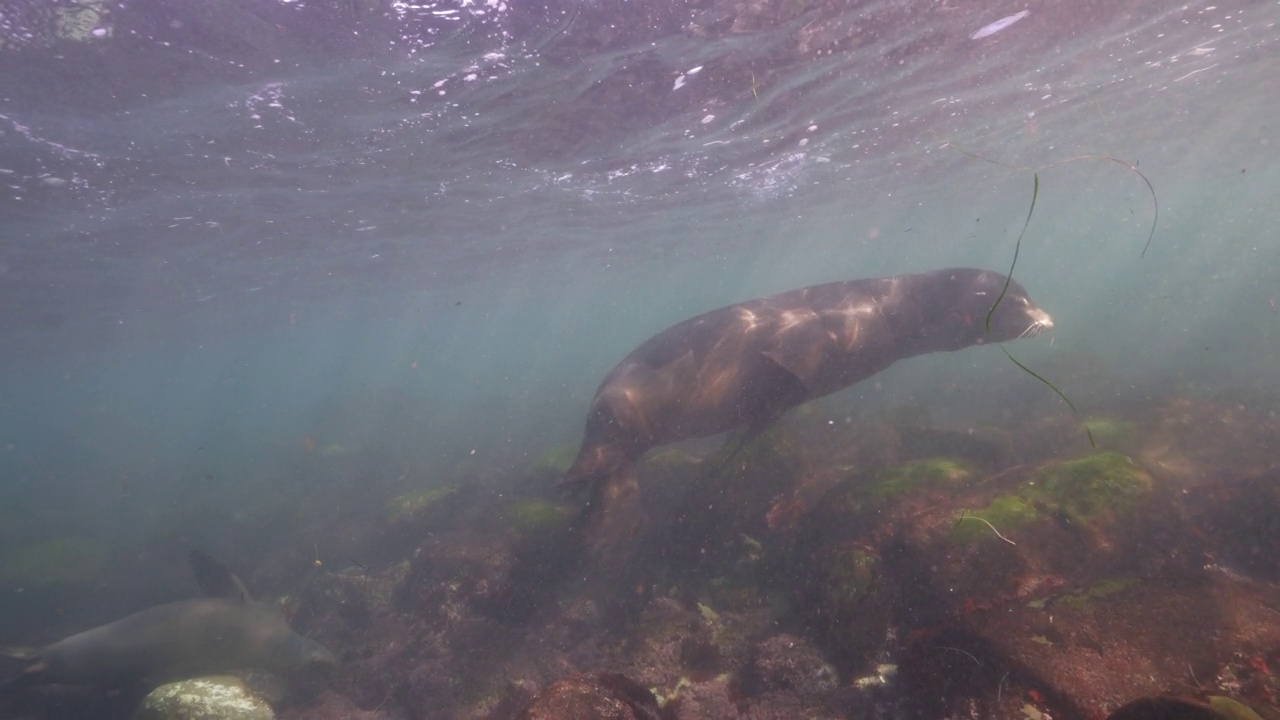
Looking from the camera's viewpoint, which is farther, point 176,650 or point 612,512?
point 176,650

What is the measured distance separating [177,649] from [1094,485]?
37.0 ft

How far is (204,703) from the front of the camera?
6379mm

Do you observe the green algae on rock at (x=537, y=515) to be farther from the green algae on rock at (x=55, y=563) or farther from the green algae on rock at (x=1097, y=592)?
the green algae on rock at (x=55, y=563)

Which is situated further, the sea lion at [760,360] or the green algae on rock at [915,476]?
the sea lion at [760,360]

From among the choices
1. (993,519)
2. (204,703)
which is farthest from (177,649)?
(993,519)

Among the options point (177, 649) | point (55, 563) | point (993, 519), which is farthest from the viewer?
point (55, 563)

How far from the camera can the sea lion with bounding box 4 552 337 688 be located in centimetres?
788

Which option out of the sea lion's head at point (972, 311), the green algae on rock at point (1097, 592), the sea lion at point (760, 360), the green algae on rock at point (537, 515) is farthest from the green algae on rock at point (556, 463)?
the green algae on rock at point (1097, 592)

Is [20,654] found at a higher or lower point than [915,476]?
higher

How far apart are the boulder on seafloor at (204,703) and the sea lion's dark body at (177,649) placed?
1.35 meters

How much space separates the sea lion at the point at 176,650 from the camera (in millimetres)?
7875

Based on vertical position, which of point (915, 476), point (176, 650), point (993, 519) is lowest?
point (915, 476)

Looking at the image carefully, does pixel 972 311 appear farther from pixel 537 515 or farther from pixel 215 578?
pixel 215 578

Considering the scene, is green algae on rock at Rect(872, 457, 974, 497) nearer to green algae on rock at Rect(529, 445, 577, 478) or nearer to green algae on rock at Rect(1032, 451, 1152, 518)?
green algae on rock at Rect(1032, 451, 1152, 518)
